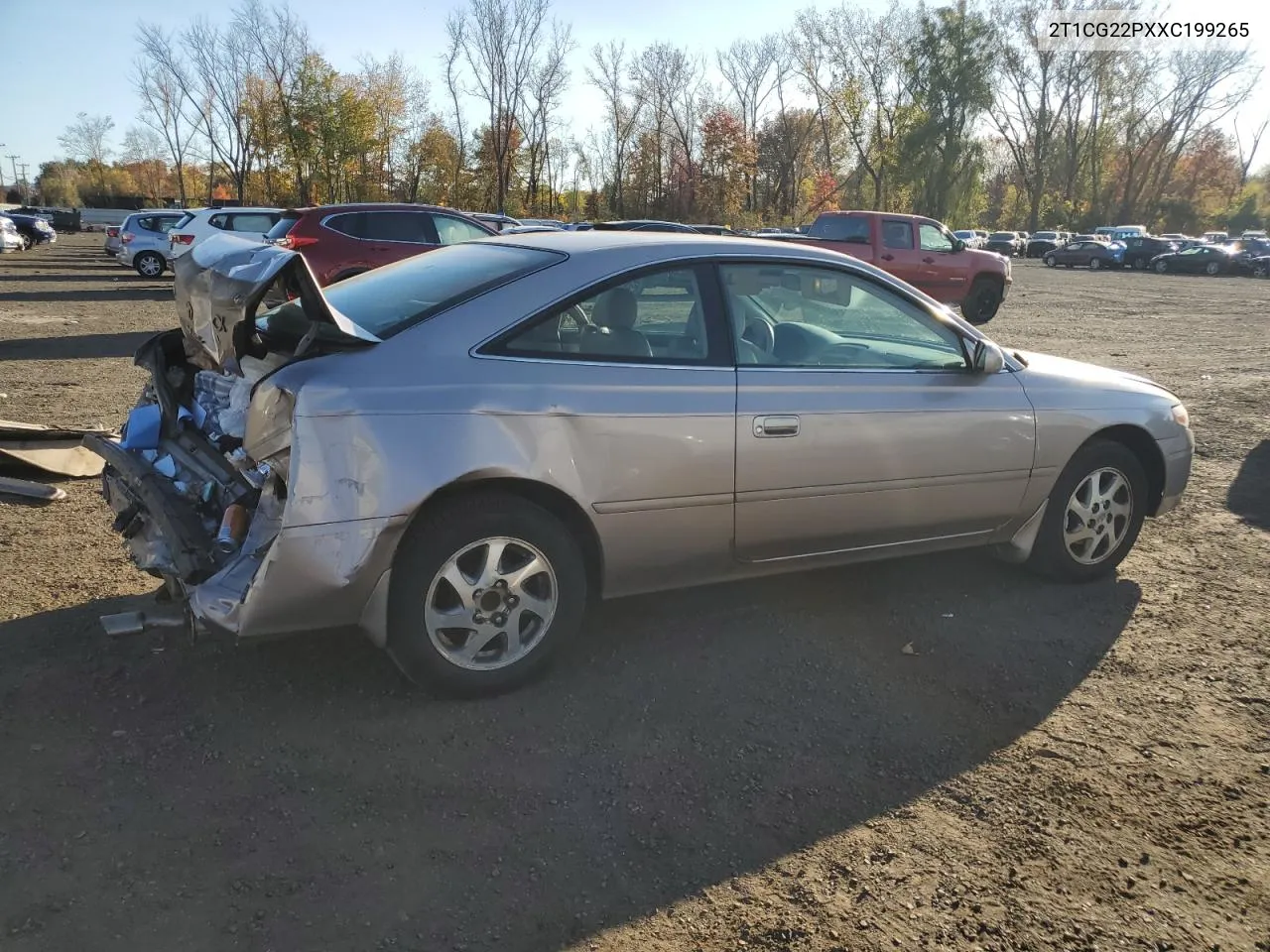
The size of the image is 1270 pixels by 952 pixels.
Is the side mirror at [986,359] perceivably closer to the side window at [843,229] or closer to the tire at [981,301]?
the side window at [843,229]

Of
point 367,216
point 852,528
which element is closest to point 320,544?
point 852,528

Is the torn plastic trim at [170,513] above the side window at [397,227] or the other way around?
the other way around

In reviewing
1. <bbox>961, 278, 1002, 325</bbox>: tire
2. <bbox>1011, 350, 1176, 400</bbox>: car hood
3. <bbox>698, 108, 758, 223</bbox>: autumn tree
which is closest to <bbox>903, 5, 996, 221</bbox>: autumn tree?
<bbox>698, 108, 758, 223</bbox>: autumn tree

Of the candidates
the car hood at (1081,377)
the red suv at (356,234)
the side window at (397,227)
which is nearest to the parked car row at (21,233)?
the red suv at (356,234)

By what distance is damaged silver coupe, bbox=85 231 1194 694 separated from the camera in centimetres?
307

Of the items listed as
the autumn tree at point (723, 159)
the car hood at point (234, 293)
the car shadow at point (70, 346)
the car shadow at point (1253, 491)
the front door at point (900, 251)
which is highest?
the autumn tree at point (723, 159)

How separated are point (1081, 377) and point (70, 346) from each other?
11.4m

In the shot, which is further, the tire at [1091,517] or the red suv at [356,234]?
the red suv at [356,234]

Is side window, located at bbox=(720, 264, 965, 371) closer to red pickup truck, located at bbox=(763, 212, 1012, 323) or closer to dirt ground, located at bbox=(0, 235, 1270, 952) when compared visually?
dirt ground, located at bbox=(0, 235, 1270, 952)

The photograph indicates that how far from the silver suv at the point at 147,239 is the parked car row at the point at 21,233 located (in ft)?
32.8

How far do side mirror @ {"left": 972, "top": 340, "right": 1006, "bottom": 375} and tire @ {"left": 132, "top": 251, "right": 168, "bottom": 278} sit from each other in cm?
2316

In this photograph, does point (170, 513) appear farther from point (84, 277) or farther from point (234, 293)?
point (84, 277)

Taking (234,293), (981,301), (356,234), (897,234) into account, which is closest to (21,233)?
(356,234)

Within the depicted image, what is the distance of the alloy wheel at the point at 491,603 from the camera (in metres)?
3.25
